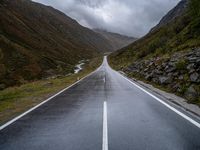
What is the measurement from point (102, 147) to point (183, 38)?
124 ft

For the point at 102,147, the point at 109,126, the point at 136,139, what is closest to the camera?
the point at 102,147

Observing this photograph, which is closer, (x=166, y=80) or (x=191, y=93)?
(x=191, y=93)

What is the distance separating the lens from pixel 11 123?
8.66 m

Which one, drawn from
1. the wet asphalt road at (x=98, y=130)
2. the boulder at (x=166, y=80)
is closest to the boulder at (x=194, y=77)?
the boulder at (x=166, y=80)

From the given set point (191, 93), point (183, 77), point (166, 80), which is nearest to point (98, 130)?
point (191, 93)

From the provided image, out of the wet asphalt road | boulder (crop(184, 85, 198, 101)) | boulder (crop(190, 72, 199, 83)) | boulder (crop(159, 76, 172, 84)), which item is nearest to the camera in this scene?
the wet asphalt road

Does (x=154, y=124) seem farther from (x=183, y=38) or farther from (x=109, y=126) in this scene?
(x=183, y=38)

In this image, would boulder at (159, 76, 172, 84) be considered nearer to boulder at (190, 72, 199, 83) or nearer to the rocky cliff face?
the rocky cliff face

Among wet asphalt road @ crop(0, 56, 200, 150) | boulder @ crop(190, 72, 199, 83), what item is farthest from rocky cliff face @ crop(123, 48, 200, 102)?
wet asphalt road @ crop(0, 56, 200, 150)

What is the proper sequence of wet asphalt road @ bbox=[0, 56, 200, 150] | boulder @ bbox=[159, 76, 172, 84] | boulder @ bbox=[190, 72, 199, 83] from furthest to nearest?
boulder @ bbox=[159, 76, 172, 84] < boulder @ bbox=[190, 72, 199, 83] < wet asphalt road @ bbox=[0, 56, 200, 150]

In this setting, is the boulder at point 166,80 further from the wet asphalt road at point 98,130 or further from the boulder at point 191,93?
the wet asphalt road at point 98,130

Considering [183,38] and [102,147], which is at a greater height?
[183,38]

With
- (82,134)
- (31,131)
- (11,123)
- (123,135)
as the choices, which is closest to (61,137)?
(82,134)

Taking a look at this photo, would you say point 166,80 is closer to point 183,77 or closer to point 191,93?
point 183,77
